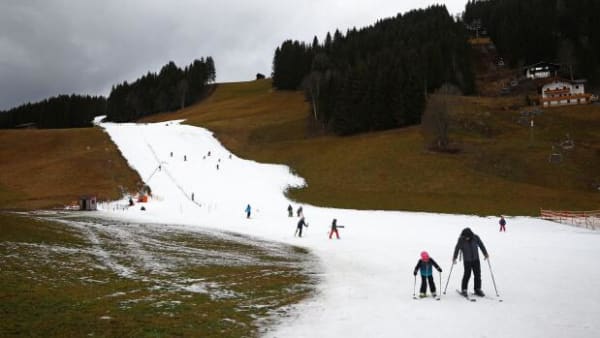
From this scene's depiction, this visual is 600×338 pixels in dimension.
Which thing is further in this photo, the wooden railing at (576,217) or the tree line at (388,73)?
the tree line at (388,73)

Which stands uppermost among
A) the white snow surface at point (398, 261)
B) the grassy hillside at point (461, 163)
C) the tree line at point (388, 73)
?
the tree line at point (388, 73)

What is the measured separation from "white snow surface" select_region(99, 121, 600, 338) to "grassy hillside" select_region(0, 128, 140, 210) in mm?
5697

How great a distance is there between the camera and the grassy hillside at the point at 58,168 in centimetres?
4969

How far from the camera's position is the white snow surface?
10820 millimetres

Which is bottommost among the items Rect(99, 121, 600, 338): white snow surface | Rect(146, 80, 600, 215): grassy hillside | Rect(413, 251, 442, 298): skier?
Rect(99, 121, 600, 338): white snow surface

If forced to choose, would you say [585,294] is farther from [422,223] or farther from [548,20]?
[548,20]

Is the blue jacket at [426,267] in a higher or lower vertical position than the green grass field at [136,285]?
higher

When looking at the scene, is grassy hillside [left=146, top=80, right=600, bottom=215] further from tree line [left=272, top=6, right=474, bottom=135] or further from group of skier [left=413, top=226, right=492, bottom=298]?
group of skier [left=413, top=226, right=492, bottom=298]

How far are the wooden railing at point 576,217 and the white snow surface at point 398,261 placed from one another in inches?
84.4

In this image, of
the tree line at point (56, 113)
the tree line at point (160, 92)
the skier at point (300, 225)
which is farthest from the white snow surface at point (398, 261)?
the tree line at point (56, 113)

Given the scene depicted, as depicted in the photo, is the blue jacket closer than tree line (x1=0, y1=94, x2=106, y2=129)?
Yes

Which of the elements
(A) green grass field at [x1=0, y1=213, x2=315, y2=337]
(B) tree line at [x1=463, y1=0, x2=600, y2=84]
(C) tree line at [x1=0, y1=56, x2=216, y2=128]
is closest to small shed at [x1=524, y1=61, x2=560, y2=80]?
(B) tree line at [x1=463, y1=0, x2=600, y2=84]

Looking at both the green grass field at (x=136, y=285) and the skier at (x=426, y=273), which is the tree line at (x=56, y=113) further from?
the skier at (x=426, y=273)

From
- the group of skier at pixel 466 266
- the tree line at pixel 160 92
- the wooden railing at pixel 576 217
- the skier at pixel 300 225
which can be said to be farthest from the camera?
the tree line at pixel 160 92
